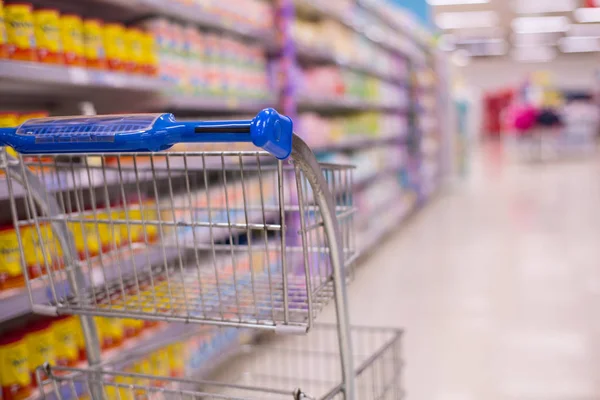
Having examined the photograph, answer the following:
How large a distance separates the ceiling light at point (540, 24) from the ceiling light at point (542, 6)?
1.38m

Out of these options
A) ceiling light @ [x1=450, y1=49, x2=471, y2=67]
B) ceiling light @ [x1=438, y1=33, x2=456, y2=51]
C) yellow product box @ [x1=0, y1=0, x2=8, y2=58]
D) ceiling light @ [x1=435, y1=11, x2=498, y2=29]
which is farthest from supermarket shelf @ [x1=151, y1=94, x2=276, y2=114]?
ceiling light @ [x1=450, y1=49, x2=471, y2=67]

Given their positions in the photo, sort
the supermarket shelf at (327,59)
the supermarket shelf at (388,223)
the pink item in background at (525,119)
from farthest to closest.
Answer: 1. the pink item in background at (525,119)
2. the supermarket shelf at (388,223)
3. the supermarket shelf at (327,59)

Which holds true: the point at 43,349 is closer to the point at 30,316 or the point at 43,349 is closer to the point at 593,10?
the point at 30,316

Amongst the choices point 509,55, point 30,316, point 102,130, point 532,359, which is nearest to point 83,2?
point 30,316

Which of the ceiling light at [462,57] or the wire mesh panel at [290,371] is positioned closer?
the wire mesh panel at [290,371]

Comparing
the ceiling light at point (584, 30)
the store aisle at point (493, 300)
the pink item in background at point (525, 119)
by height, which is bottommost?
the store aisle at point (493, 300)

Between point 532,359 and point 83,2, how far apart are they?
2.51 m

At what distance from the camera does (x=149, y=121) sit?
927 millimetres

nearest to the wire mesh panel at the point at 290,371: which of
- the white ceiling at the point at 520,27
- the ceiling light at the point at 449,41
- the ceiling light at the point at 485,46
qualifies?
the white ceiling at the point at 520,27

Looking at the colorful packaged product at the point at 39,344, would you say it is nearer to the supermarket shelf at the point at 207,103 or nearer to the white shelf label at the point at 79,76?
the white shelf label at the point at 79,76

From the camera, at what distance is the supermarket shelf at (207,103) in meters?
2.18

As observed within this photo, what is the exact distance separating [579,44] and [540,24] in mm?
5924

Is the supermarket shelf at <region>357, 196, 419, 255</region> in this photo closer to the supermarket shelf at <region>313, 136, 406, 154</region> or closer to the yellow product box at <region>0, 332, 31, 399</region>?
the supermarket shelf at <region>313, 136, 406, 154</region>

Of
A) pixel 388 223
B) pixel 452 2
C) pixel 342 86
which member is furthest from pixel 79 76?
pixel 452 2
